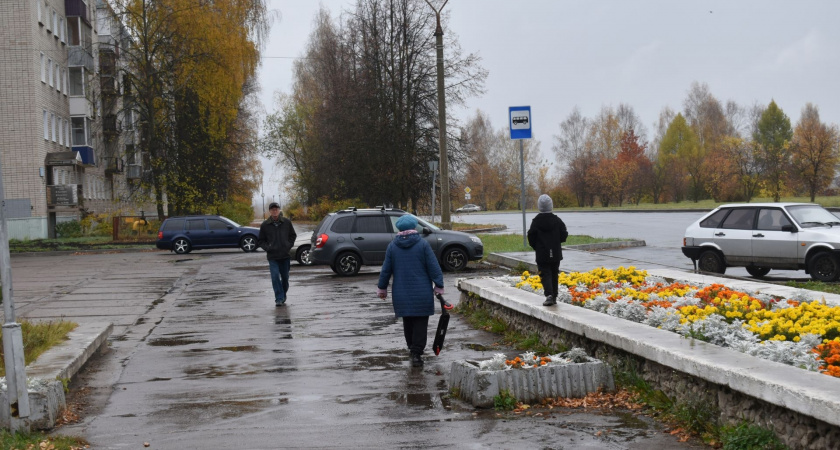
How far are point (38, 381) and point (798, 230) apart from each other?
13.2 m

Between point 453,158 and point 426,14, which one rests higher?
point 426,14

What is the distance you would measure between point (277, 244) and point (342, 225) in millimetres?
6894

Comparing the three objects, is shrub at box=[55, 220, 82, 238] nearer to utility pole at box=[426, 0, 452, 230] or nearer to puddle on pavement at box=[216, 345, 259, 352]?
utility pole at box=[426, 0, 452, 230]

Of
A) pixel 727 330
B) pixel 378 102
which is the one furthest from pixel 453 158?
pixel 727 330

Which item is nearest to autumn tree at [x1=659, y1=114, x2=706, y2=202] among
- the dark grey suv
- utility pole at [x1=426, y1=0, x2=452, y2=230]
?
utility pole at [x1=426, y1=0, x2=452, y2=230]

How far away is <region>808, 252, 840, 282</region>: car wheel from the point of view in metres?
16.2

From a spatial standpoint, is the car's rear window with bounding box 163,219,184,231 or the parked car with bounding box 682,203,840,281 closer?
the parked car with bounding box 682,203,840,281

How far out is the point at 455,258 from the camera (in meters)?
23.7

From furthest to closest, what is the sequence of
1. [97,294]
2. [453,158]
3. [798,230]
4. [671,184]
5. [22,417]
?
1. [671,184]
2. [453,158]
3. [97,294]
4. [798,230]
5. [22,417]

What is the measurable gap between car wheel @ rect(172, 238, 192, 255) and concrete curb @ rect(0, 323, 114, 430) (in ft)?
88.7

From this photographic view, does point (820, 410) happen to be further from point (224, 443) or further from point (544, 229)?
point (544, 229)

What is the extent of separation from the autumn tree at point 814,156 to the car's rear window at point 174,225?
4458cm

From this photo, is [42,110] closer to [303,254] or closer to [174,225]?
[174,225]

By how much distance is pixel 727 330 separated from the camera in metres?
7.82
